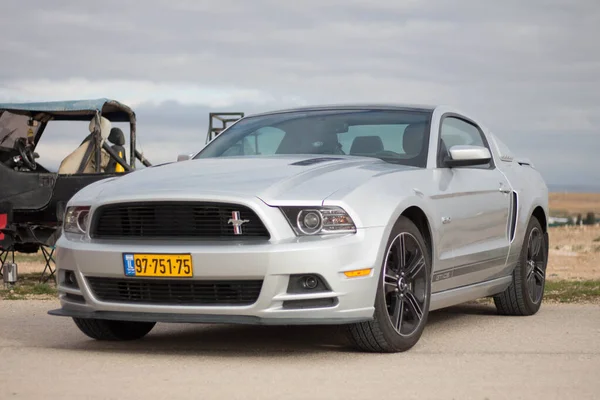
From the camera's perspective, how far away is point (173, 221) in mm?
6707

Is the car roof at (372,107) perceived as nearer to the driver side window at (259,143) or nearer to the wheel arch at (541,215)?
the driver side window at (259,143)

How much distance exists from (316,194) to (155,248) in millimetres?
962

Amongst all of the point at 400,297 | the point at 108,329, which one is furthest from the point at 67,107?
the point at 400,297

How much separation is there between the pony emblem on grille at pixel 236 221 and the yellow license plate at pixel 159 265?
296 millimetres

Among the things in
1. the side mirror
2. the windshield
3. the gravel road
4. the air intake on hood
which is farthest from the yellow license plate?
the side mirror

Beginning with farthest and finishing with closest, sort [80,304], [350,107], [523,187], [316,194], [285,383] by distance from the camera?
[523,187]
[350,107]
[80,304]
[316,194]
[285,383]

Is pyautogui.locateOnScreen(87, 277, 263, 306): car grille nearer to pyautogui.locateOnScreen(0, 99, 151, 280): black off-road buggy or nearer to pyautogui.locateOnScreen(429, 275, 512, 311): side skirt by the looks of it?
pyautogui.locateOnScreen(429, 275, 512, 311): side skirt

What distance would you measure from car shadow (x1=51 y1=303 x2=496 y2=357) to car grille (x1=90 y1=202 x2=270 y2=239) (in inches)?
30.5

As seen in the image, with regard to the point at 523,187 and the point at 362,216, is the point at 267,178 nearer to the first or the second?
the point at 362,216

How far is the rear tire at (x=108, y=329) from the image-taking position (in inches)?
297

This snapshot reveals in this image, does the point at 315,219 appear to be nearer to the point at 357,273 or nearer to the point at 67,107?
the point at 357,273

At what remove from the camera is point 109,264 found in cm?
680

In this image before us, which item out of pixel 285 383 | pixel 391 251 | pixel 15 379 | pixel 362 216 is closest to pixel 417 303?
pixel 391 251

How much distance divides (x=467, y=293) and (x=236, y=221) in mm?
2401
